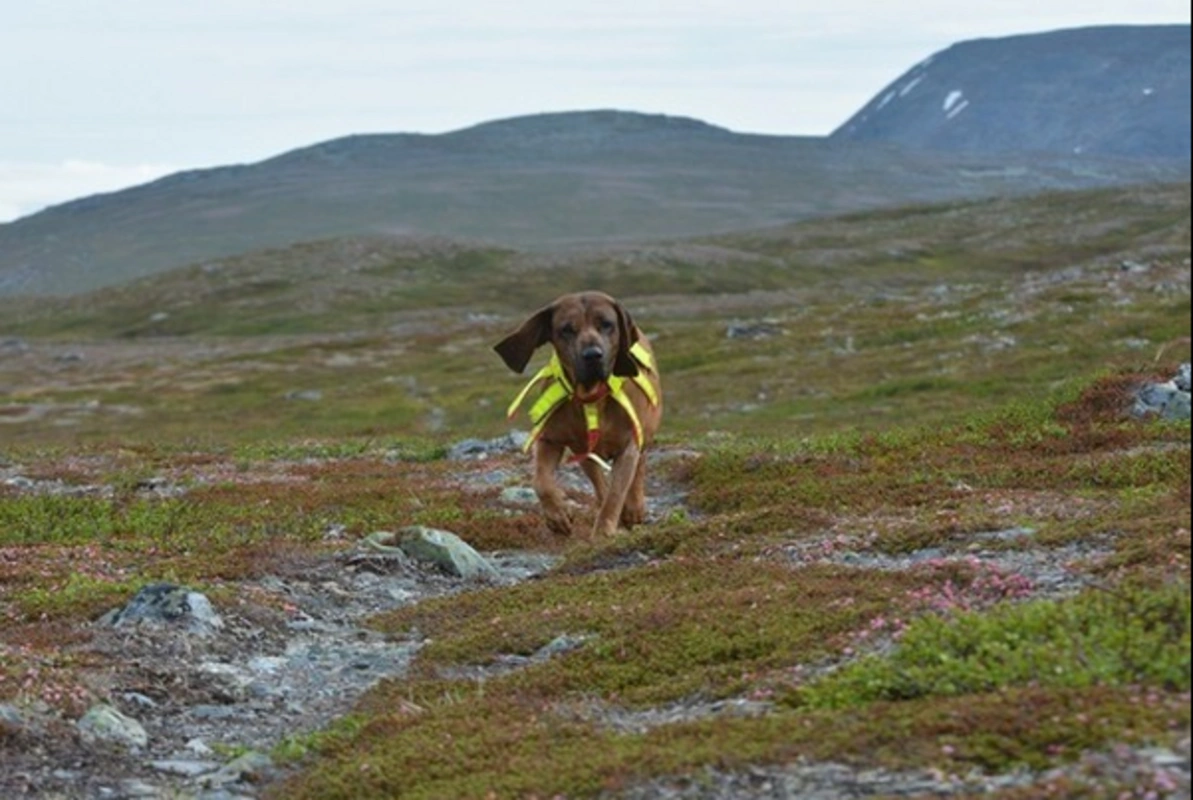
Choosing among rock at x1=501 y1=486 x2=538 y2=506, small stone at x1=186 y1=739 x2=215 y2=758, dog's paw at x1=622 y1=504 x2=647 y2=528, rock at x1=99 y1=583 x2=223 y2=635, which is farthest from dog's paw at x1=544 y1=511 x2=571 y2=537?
small stone at x1=186 y1=739 x2=215 y2=758

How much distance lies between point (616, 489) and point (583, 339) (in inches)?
70.4

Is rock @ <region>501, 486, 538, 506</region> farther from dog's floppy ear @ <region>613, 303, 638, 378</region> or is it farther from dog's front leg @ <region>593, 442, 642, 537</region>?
dog's floppy ear @ <region>613, 303, 638, 378</region>

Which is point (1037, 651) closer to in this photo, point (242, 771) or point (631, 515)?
point (242, 771)

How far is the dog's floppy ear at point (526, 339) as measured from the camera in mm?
18375

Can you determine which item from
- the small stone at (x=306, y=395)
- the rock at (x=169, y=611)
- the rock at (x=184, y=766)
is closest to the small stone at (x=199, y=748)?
the rock at (x=184, y=766)

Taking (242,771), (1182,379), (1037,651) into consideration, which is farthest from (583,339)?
(1182,379)

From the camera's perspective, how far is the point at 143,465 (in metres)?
32.7

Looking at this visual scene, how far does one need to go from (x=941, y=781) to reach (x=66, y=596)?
10.6m

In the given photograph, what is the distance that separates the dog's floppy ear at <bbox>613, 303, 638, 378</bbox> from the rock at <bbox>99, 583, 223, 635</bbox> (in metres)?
5.61

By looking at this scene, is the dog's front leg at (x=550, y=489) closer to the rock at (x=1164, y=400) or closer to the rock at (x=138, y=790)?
the rock at (x=138, y=790)

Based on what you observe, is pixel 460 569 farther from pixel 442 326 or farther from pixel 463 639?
pixel 442 326

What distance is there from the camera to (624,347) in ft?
61.0

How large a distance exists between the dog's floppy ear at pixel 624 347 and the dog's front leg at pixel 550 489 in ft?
3.71

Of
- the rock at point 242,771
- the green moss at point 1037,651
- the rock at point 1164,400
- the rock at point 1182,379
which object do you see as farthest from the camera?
the rock at point 1182,379
